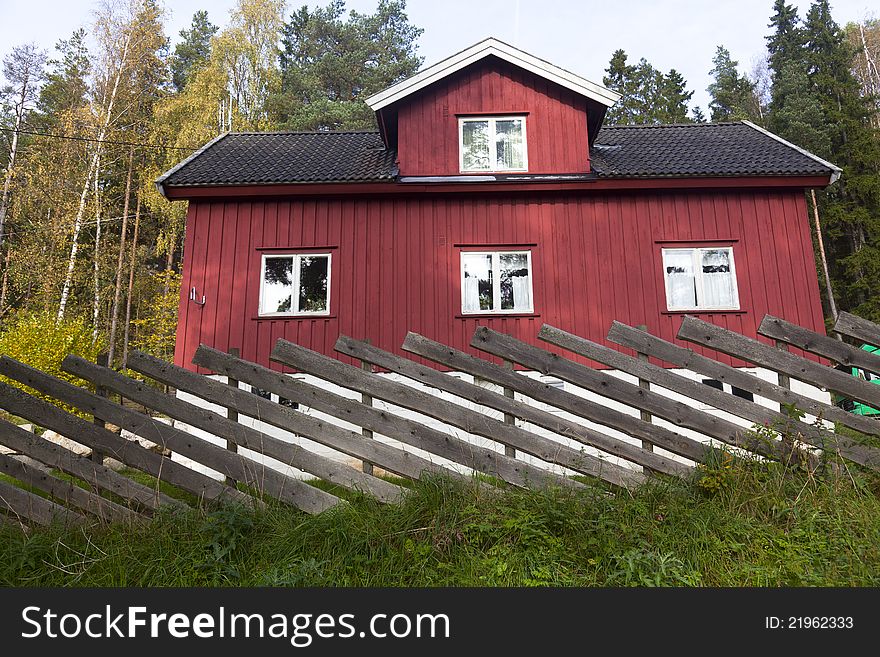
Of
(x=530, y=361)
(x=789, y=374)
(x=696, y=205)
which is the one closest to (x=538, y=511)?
(x=530, y=361)

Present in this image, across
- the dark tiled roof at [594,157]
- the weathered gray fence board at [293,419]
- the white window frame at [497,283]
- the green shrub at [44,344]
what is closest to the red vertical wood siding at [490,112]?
the dark tiled roof at [594,157]

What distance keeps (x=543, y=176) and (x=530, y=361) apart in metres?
7.56

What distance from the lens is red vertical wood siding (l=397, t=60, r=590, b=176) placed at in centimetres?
1167

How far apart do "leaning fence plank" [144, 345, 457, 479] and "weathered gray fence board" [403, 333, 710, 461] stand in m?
0.83

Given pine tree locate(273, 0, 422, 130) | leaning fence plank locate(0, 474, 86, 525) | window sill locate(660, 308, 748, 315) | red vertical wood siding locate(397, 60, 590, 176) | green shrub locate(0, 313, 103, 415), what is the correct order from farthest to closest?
pine tree locate(273, 0, 422, 130), green shrub locate(0, 313, 103, 415), red vertical wood siding locate(397, 60, 590, 176), window sill locate(660, 308, 748, 315), leaning fence plank locate(0, 474, 86, 525)

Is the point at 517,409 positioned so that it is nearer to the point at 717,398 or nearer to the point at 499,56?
the point at 717,398

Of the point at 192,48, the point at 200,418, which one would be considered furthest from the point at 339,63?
the point at 200,418

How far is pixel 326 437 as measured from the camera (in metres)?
4.19

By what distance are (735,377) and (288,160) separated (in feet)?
35.8

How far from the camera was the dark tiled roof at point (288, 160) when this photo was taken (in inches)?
438

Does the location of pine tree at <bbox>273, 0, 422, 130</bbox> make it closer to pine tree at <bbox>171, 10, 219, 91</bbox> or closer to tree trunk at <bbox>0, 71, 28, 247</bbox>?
pine tree at <bbox>171, 10, 219, 91</bbox>

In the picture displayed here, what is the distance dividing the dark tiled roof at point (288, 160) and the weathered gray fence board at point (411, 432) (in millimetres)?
7496

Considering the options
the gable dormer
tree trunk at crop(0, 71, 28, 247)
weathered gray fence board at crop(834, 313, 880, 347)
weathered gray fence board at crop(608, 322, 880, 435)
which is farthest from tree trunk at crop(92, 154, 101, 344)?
weathered gray fence board at crop(834, 313, 880, 347)

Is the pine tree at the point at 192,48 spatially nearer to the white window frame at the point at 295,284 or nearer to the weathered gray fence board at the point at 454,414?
the white window frame at the point at 295,284
